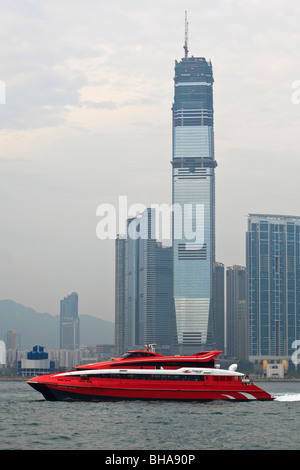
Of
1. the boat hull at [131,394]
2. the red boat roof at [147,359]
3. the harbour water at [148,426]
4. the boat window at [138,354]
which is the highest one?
the boat window at [138,354]

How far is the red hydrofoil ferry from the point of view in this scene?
67062 millimetres

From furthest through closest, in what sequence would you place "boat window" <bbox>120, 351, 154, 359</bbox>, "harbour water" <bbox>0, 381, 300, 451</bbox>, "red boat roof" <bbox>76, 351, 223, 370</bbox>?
"boat window" <bbox>120, 351, 154, 359</bbox> < "red boat roof" <bbox>76, 351, 223, 370</bbox> < "harbour water" <bbox>0, 381, 300, 451</bbox>

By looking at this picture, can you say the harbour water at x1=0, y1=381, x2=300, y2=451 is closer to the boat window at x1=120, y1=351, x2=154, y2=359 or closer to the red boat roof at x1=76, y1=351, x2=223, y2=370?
the red boat roof at x1=76, y1=351, x2=223, y2=370

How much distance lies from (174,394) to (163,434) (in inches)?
748

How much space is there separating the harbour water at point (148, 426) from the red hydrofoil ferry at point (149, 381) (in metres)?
0.86

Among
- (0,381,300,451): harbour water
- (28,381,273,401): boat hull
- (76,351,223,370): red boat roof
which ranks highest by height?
(76,351,223,370): red boat roof

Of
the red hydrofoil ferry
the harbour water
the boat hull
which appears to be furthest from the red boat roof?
the harbour water

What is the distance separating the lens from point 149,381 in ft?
220

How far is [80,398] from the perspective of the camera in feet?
223

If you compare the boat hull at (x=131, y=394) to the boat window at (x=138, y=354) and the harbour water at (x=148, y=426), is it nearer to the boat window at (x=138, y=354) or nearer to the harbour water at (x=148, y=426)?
the harbour water at (x=148, y=426)

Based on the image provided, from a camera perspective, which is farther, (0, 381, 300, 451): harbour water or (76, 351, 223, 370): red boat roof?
(76, 351, 223, 370): red boat roof

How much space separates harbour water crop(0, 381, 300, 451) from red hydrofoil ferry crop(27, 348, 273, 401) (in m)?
0.86

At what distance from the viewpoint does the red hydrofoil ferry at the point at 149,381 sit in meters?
67.1

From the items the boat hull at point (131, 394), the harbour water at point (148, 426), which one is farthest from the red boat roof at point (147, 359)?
the harbour water at point (148, 426)
